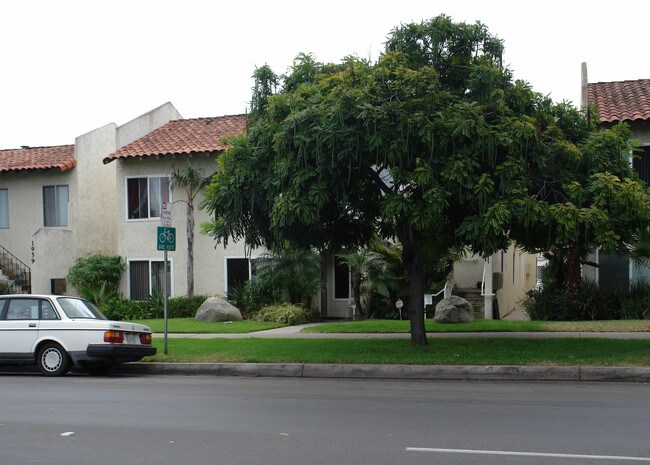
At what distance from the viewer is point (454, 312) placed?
18.4m

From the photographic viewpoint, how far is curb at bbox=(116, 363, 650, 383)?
38.0 feet

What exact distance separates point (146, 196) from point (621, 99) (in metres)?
15.7

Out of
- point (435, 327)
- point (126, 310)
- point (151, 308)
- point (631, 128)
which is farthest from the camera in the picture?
point (151, 308)

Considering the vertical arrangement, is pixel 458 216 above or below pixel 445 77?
below

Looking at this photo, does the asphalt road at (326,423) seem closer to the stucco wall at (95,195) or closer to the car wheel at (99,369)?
the car wheel at (99,369)

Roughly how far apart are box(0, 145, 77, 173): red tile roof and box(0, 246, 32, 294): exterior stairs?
327 cm

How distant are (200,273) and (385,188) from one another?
13.1m

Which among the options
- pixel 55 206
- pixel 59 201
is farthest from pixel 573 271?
pixel 55 206

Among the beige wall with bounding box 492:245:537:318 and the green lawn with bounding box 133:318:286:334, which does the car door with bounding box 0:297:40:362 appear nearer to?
the green lawn with bounding box 133:318:286:334

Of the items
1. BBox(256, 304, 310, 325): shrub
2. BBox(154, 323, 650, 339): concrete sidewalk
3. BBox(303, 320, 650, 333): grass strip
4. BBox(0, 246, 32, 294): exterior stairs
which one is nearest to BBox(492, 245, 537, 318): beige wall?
BBox(303, 320, 650, 333): grass strip

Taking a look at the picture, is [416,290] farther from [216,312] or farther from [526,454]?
[216,312]

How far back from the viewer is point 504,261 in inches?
1003

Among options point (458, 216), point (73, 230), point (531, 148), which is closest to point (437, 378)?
point (458, 216)

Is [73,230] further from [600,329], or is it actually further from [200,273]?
[600,329]
